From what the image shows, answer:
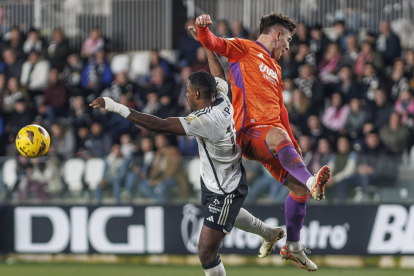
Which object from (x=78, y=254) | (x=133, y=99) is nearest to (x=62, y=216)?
(x=78, y=254)

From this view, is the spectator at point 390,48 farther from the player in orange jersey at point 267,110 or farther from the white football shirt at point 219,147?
the white football shirt at point 219,147

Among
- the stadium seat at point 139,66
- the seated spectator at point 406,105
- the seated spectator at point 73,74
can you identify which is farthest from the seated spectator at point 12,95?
the seated spectator at point 406,105

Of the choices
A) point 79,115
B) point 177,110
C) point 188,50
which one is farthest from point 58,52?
point 177,110

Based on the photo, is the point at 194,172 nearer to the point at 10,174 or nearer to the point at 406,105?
the point at 10,174

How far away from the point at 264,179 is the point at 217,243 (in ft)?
14.7

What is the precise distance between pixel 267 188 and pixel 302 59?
12.2 ft

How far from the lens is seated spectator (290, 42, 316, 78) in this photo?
45.3ft

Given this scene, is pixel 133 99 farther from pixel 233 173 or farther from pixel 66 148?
pixel 233 173

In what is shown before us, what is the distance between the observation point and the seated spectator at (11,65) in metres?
16.5

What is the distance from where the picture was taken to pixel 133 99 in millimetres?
14680

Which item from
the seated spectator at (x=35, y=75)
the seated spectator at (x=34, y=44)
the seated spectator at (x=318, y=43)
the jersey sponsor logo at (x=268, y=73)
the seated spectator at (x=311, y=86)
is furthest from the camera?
the seated spectator at (x=34, y=44)

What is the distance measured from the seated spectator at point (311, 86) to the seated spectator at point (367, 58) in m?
0.94

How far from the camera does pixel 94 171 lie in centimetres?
1170

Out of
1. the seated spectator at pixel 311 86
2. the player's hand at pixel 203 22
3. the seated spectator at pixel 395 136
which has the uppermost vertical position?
the player's hand at pixel 203 22
